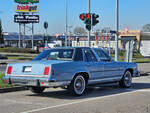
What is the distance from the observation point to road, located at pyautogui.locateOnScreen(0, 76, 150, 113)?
848 cm

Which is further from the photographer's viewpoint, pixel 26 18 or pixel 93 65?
pixel 26 18

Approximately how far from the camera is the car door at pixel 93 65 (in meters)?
11.3

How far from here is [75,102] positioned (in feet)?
31.7

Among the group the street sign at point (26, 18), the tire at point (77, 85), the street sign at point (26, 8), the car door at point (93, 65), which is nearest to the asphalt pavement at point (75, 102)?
the tire at point (77, 85)

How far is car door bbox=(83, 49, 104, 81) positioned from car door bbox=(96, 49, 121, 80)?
0.29 m

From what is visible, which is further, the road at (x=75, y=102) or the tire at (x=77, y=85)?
the tire at (x=77, y=85)

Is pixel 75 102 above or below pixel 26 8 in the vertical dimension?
below

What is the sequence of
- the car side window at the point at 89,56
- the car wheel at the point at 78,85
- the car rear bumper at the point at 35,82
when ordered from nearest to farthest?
1. the car rear bumper at the point at 35,82
2. the car wheel at the point at 78,85
3. the car side window at the point at 89,56

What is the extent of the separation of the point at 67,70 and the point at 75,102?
1.16 metres

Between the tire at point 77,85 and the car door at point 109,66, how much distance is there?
126cm

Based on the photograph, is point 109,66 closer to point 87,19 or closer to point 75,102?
point 75,102

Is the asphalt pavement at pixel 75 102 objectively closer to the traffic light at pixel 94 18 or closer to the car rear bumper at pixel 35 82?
the car rear bumper at pixel 35 82

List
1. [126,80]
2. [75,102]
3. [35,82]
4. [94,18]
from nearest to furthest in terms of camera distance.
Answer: [75,102] < [35,82] < [126,80] < [94,18]

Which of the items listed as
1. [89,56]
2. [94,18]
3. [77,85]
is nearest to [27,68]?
[77,85]
